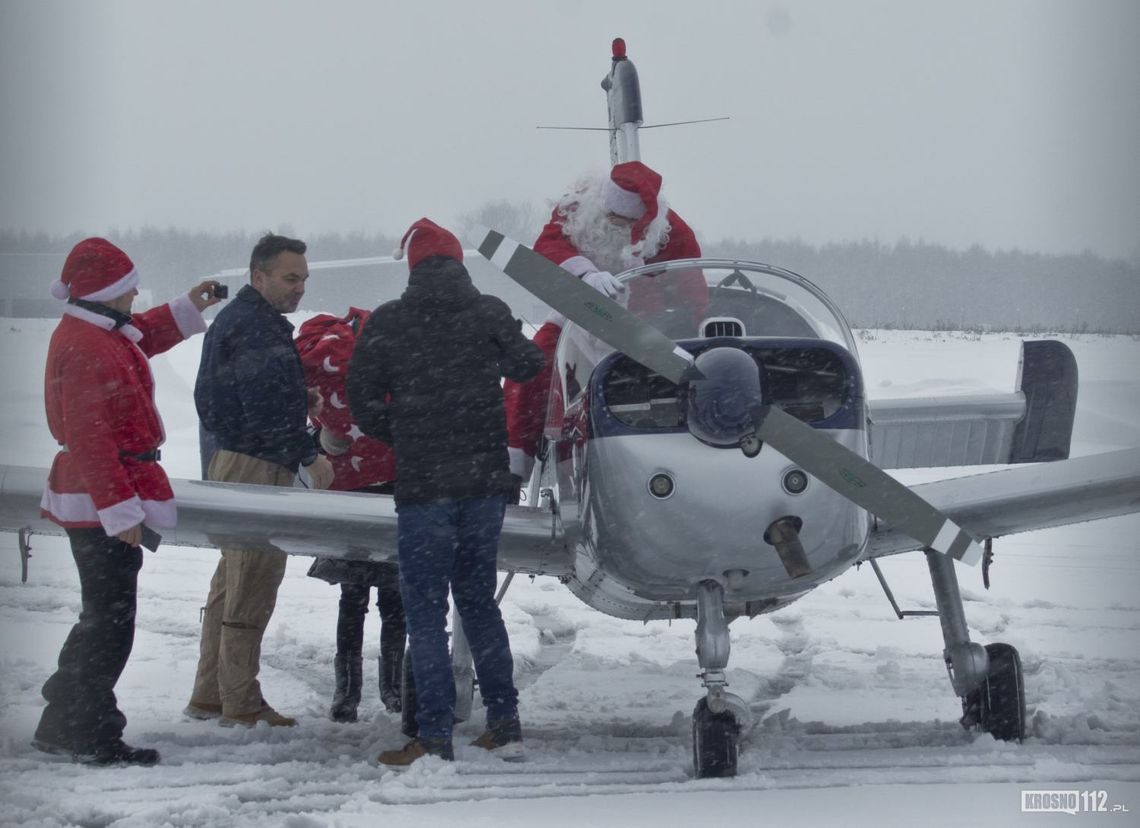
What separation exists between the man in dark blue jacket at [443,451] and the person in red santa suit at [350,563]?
95cm

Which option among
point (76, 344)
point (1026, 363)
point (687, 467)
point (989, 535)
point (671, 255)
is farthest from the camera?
point (1026, 363)

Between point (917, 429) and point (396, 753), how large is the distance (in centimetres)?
355

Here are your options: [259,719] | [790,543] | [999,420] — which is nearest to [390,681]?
[259,719]

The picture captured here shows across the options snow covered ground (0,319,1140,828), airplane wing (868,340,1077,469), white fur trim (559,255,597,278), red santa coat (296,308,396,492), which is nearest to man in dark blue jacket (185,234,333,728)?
snow covered ground (0,319,1140,828)

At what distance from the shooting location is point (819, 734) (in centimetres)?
435

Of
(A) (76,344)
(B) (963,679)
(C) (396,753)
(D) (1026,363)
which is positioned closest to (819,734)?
(B) (963,679)

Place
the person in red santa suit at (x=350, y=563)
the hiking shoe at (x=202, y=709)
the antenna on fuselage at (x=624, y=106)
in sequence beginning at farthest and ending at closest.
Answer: the antenna on fuselage at (x=624, y=106) → the person in red santa suit at (x=350, y=563) → the hiking shoe at (x=202, y=709)

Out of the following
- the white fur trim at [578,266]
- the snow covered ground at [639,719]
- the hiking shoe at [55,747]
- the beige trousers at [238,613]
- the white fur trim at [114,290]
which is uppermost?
the white fur trim at [578,266]

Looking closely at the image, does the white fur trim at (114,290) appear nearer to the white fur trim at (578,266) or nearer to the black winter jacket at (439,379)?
the black winter jacket at (439,379)

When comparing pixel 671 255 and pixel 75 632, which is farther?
pixel 671 255

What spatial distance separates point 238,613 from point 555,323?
1759 mm

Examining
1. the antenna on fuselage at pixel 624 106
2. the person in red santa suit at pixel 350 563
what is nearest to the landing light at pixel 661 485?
the person in red santa suit at pixel 350 563

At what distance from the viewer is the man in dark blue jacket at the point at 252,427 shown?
4363 millimetres

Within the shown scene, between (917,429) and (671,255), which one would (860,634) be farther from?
(671,255)
